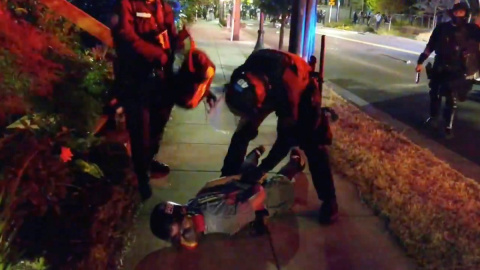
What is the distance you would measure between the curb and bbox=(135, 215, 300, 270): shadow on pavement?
285 centimetres

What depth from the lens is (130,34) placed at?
172 inches

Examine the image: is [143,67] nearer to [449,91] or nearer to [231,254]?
[231,254]

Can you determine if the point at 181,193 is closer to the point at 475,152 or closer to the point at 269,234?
the point at 269,234

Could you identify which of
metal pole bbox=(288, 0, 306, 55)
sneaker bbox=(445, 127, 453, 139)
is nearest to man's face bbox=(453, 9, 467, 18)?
sneaker bbox=(445, 127, 453, 139)

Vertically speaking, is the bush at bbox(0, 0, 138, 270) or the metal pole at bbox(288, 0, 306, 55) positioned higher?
the metal pole at bbox(288, 0, 306, 55)

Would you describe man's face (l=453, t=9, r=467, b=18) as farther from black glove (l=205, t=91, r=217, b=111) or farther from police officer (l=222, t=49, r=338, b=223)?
black glove (l=205, t=91, r=217, b=111)

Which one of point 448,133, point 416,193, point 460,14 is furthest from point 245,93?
point 448,133

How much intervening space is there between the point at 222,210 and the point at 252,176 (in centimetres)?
34

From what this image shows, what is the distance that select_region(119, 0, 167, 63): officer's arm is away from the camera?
4367 millimetres

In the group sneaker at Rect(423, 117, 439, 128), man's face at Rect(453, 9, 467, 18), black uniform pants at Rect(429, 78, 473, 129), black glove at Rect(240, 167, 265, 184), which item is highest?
man's face at Rect(453, 9, 467, 18)

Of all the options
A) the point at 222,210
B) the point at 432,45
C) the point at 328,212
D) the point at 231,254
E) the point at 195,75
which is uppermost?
the point at 432,45

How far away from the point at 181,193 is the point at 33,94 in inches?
63.4

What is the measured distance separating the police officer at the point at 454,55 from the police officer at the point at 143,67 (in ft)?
12.9

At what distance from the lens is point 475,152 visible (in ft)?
23.4
